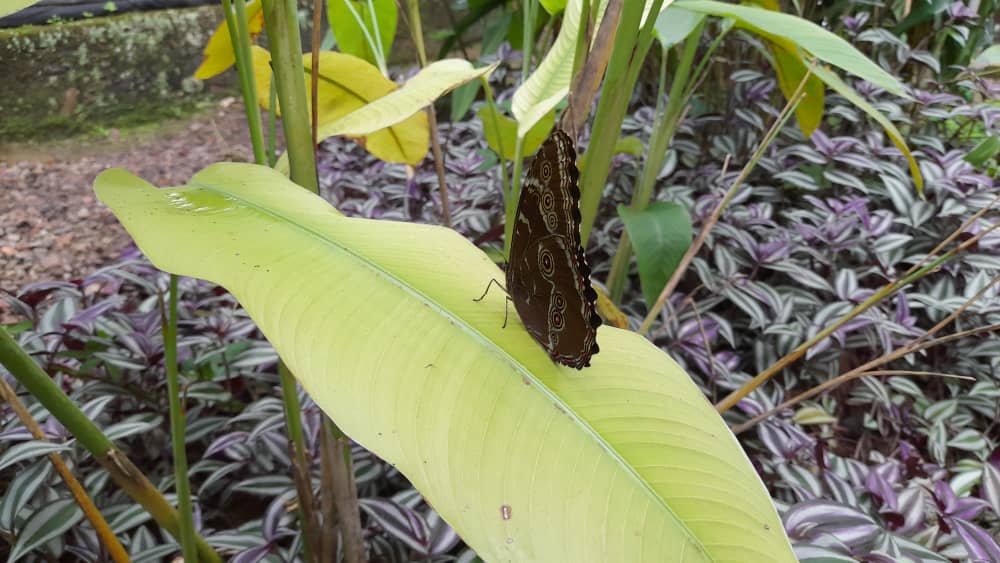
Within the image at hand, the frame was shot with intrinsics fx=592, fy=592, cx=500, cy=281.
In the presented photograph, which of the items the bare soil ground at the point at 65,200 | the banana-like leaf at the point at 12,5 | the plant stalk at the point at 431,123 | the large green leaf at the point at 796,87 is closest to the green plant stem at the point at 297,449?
the banana-like leaf at the point at 12,5

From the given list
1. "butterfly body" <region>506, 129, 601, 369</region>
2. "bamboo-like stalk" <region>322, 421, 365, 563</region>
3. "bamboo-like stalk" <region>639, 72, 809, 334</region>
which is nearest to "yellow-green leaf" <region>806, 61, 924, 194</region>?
"bamboo-like stalk" <region>639, 72, 809, 334</region>

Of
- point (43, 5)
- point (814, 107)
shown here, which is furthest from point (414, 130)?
point (43, 5)

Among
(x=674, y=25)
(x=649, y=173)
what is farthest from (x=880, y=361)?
(x=649, y=173)

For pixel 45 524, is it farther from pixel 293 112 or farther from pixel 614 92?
pixel 614 92

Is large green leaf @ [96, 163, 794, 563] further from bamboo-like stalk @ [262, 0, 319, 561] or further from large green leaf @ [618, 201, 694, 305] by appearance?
large green leaf @ [618, 201, 694, 305]

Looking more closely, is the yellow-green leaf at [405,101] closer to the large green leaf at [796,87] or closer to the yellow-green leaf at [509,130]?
the yellow-green leaf at [509,130]

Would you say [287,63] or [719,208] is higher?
[287,63]
